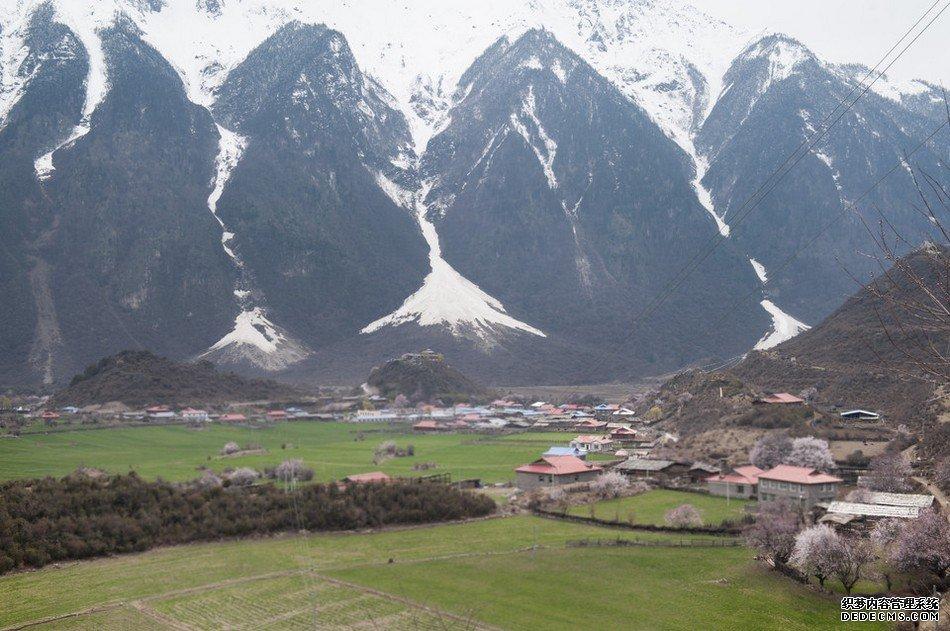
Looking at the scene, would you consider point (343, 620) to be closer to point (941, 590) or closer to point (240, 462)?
point (941, 590)

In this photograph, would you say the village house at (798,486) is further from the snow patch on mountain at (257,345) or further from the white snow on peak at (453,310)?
the snow patch on mountain at (257,345)

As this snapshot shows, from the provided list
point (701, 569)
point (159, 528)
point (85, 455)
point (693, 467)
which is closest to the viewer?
point (701, 569)

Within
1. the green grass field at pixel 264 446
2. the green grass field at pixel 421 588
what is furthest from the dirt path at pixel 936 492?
the green grass field at pixel 264 446

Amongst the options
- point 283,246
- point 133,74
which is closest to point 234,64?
point 133,74

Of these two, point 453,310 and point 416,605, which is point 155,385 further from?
point 416,605

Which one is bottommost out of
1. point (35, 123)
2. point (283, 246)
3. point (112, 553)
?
point (112, 553)

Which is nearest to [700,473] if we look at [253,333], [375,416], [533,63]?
[375,416]
